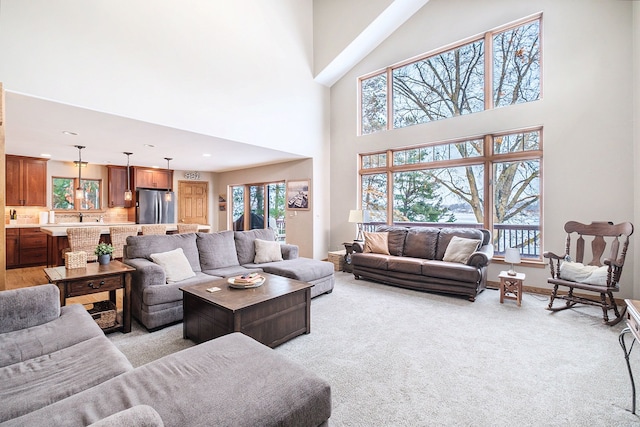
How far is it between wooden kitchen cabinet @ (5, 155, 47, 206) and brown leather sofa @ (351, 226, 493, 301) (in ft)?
23.7

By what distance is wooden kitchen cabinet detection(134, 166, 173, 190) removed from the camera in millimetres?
7723

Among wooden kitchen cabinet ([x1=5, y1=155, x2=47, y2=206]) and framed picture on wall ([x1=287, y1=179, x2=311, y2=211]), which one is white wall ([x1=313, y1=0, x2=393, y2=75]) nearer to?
framed picture on wall ([x1=287, y1=179, x2=311, y2=211])

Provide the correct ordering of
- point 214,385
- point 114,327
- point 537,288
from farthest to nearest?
point 537,288, point 114,327, point 214,385

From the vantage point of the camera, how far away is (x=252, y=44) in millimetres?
5145

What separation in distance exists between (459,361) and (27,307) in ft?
10.8

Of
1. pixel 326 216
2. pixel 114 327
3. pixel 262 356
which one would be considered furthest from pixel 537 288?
pixel 114 327

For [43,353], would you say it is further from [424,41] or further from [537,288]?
[424,41]

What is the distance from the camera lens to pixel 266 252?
14.6 ft

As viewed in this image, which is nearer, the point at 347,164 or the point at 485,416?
the point at 485,416

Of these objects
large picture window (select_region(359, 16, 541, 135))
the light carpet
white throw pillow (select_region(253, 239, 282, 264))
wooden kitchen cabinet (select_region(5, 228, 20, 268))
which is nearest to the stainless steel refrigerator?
wooden kitchen cabinet (select_region(5, 228, 20, 268))

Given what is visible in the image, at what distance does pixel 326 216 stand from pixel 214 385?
5.65 m

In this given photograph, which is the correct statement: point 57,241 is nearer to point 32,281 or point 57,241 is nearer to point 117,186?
point 32,281

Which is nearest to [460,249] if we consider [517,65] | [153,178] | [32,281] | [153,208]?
[517,65]

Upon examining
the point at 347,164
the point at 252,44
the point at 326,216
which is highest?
the point at 252,44
